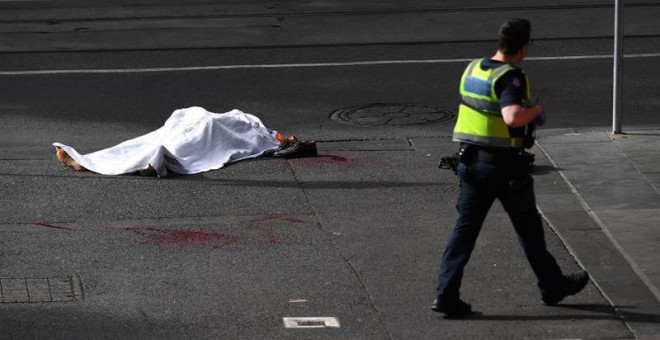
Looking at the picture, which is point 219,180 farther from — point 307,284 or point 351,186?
point 307,284

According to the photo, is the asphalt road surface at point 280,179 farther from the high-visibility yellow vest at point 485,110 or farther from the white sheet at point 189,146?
the high-visibility yellow vest at point 485,110

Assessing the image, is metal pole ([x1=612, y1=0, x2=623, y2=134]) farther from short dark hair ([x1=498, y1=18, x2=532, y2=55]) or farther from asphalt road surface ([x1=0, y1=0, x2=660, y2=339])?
short dark hair ([x1=498, y1=18, x2=532, y2=55])

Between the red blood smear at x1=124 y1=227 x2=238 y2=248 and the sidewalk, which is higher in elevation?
the red blood smear at x1=124 y1=227 x2=238 y2=248

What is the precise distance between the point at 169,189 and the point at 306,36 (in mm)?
7744

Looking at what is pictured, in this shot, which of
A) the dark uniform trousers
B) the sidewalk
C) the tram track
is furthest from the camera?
the tram track

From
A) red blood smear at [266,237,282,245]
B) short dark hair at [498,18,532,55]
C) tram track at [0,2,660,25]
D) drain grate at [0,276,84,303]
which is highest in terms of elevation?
short dark hair at [498,18,532,55]

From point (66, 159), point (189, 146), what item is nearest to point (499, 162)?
point (189, 146)

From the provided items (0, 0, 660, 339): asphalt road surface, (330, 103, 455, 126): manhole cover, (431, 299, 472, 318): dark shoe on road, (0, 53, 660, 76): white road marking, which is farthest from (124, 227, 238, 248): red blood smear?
(0, 53, 660, 76): white road marking

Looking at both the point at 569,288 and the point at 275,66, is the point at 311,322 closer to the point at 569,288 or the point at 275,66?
the point at 569,288

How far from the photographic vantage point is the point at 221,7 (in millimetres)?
21562

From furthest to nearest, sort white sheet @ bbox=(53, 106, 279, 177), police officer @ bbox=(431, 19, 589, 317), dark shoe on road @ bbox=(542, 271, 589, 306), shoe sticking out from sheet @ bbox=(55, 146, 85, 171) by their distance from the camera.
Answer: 1. shoe sticking out from sheet @ bbox=(55, 146, 85, 171)
2. white sheet @ bbox=(53, 106, 279, 177)
3. dark shoe on road @ bbox=(542, 271, 589, 306)
4. police officer @ bbox=(431, 19, 589, 317)

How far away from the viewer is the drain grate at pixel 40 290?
836cm

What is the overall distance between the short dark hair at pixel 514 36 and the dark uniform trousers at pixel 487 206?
60 centimetres

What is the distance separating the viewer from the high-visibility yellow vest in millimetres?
7598
